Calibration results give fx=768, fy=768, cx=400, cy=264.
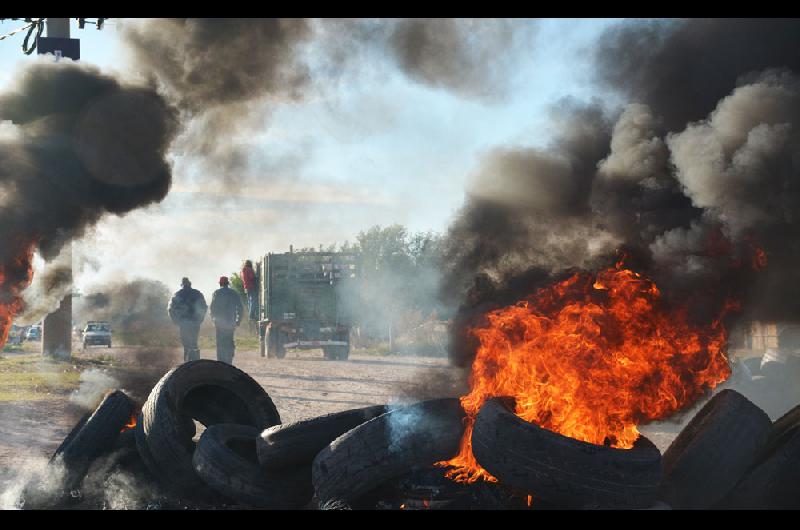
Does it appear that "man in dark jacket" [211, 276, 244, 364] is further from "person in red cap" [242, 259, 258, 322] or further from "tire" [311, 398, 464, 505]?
"tire" [311, 398, 464, 505]

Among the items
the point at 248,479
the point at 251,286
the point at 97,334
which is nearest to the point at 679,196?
the point at 248,479

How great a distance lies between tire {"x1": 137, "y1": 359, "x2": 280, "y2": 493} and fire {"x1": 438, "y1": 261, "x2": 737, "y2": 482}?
258 centimetres

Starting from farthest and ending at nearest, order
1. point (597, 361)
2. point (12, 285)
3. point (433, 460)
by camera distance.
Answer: point (12, 285) → point (597, 361) → point (433, 460)

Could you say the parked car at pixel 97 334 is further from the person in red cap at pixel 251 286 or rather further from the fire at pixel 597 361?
the fire at pixel 597 361

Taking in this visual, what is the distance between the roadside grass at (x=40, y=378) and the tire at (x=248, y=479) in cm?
923

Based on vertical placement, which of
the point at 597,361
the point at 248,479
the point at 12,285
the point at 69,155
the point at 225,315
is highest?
the point at 69,155

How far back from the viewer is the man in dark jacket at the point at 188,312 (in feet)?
56.1

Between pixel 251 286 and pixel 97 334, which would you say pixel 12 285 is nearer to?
pixel 251 286

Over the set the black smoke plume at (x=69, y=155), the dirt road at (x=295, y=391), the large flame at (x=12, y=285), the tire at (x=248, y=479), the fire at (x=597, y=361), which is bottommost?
the dirt road at (x=295, y=391)

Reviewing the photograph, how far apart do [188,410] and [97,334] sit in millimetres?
37097

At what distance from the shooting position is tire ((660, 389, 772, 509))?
21.4 ft

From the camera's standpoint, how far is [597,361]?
24.0 ft

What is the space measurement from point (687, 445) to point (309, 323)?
20183mm

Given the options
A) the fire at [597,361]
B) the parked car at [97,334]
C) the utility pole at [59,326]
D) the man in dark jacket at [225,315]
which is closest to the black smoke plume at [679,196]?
the fire at [597,361]
